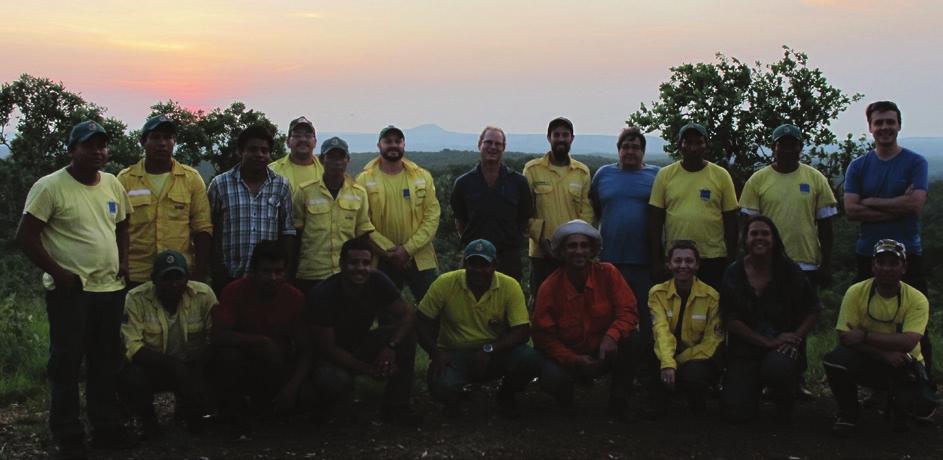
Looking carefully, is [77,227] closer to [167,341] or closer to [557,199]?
[167,341]

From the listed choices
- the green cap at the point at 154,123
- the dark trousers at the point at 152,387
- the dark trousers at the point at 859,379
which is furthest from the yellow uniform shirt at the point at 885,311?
the green cap at the point at 154,123

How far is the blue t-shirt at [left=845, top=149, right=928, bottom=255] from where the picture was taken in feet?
20.6

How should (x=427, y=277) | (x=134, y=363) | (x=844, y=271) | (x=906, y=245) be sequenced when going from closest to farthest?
(x=134, y=363), (x=906, y=245), (x=427, y=277), (x=844, y=271)

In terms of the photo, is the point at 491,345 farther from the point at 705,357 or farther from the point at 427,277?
the point at 705,357

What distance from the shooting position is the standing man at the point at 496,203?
22.4 ft

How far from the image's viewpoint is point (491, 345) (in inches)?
239

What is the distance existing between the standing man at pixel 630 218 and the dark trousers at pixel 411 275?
1.42 meters

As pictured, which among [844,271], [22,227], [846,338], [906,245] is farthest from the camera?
[844,271]

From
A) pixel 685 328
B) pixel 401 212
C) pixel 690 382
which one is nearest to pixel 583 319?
pixel 685 328

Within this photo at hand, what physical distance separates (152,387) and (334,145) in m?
2.16

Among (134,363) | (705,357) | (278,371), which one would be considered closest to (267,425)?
(278,371)

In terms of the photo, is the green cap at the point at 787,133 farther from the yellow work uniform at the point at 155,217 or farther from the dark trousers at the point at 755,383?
the yellow work uniform at the point at 155,217

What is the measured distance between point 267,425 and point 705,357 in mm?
3070

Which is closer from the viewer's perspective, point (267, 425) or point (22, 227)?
point (22, 227)
